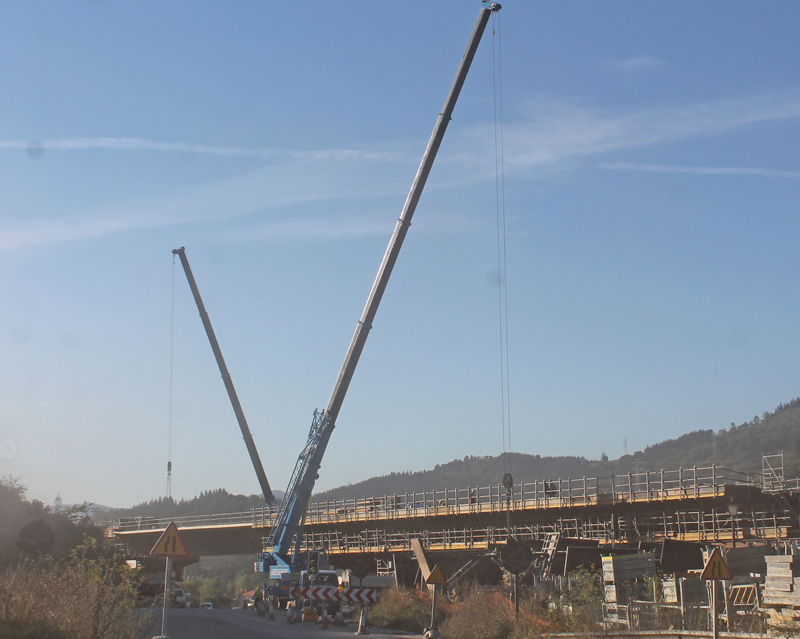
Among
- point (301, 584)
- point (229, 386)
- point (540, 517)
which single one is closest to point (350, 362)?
point (301, 584)

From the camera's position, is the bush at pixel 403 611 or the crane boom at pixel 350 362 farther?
the crane boom at pixel 350 362

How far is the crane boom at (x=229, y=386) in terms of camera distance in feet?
189

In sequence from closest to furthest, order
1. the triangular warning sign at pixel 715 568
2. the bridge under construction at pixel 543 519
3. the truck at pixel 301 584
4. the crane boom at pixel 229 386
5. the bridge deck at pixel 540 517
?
1. the triangular warning sign at pixel 715 568
2. the truck at pixel 301 584
3. the bridge under construction at pixel 543 519
4. the bridge deck at pixel 540 517
5. the crane boom at pixel 229 386

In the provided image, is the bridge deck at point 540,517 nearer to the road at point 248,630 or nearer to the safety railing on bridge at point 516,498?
the safety railing on bridge at point 516,498

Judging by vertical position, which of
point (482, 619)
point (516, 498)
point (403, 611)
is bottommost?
point (403, 611)

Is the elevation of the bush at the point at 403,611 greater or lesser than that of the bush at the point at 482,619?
lesser

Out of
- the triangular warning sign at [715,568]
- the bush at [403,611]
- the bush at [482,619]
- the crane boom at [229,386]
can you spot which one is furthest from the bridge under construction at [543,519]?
the triangular warning sign at [715,568]

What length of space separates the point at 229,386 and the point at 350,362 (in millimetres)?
22788

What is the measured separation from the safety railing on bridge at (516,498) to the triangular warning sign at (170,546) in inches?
884

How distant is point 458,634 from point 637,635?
257 inches

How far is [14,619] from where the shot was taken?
1394 centimetres

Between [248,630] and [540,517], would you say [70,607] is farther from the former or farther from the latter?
[540,517]

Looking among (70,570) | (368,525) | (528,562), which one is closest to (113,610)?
(70,570)

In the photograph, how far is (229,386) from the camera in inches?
2288
